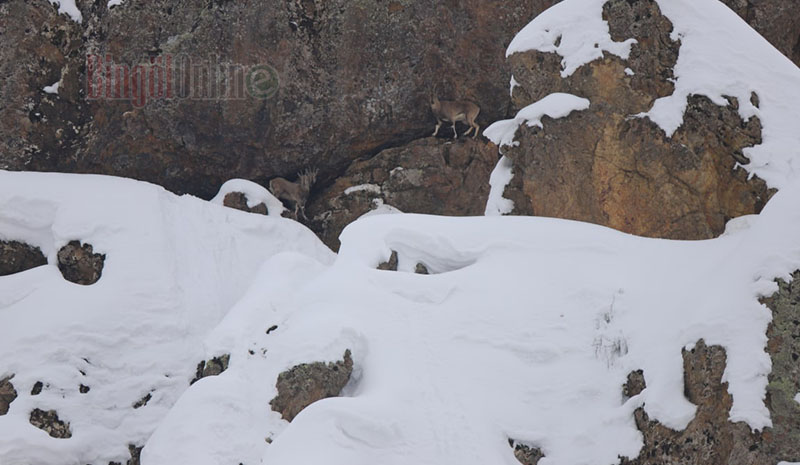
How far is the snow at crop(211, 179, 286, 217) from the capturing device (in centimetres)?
1409

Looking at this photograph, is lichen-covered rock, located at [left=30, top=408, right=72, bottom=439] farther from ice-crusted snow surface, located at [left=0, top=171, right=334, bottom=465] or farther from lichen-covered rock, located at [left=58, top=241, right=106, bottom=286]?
lichen-covered rock, located at [left=58, top=241, right=106, bottom=286]

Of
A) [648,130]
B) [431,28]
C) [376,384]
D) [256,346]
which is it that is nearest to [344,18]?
[431,28]

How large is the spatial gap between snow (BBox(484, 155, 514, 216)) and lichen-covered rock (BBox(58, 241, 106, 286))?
5319 millimetres

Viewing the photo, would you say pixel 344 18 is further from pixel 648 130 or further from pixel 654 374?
pixel 654 374

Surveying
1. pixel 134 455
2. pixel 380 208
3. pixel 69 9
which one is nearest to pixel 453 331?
pixel 134 455

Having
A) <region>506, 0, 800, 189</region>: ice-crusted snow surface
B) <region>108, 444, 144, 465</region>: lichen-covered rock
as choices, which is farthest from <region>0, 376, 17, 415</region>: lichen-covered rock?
<region>506, 0, 800, 189</region>: ice-crusted snow surface

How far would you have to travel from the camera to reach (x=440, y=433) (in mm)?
6812

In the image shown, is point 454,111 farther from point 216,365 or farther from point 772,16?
point 216,365

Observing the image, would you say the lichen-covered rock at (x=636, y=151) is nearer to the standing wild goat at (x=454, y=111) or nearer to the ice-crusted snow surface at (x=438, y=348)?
the ice-crusted snow surface at (x=438, y=348)

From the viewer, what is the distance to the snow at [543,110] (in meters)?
9.73

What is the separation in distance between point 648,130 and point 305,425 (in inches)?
201

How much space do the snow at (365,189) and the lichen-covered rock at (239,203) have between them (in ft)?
4.93

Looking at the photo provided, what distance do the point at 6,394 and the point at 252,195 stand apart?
17.5ft

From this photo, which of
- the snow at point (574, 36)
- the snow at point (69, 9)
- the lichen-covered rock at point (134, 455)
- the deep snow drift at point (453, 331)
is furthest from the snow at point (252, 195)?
the snow at point (574, 36)
